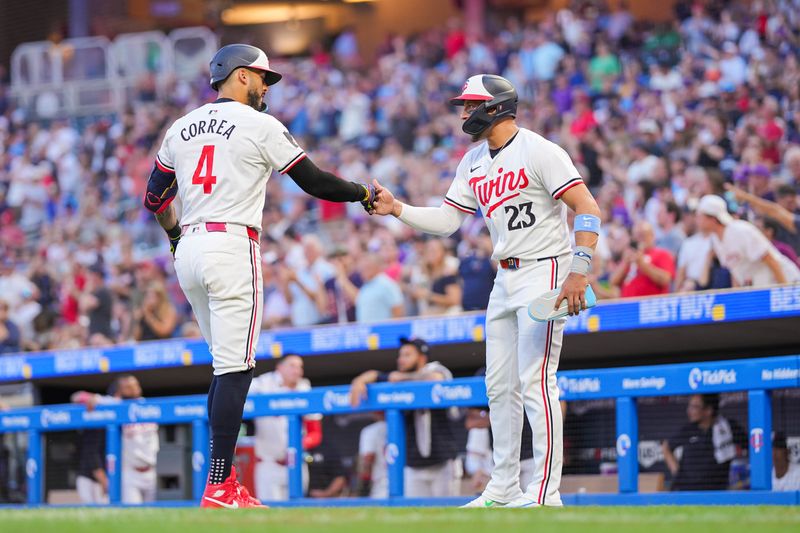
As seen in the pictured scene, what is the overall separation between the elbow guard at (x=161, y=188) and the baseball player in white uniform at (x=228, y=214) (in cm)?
2

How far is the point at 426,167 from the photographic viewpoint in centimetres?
1546

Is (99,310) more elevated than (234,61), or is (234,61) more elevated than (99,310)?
(234,61)

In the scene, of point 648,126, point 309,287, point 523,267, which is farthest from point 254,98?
point 648,126

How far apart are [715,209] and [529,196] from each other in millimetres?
3903

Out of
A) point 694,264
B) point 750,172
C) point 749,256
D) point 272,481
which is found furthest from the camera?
point 750,172

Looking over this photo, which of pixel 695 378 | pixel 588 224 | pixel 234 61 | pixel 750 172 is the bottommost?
pixel 695 378

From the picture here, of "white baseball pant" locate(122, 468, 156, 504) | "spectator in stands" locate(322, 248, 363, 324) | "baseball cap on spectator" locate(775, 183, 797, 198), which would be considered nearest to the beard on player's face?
"white baseball pant" locate(122, 468, 156, 504)

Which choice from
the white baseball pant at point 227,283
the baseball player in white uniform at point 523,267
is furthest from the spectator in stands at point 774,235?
the white baseball pant at point 227,283

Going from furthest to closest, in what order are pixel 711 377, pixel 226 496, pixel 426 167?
pixel 426 167 < pixel 711 377 < pixel 226 496

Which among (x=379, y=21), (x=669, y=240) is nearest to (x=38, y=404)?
(x=669, y=240)

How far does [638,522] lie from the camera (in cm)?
405

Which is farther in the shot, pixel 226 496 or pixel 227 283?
pixel 227 283

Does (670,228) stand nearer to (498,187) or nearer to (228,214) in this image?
(498,187)

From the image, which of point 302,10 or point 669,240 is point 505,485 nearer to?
point 669,240
